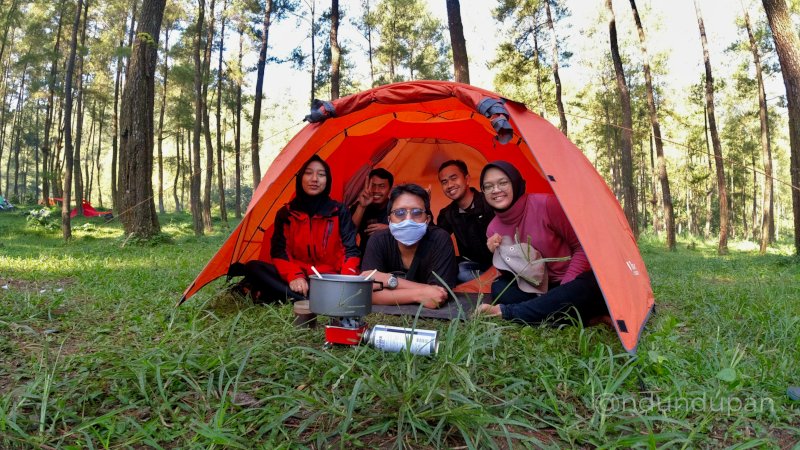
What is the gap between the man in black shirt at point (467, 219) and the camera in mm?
4227

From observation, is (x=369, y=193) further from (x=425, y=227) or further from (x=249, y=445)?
(x=249, y=445)

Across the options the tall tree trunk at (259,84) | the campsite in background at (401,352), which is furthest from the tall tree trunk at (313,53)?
the campsite in background at (401,352)

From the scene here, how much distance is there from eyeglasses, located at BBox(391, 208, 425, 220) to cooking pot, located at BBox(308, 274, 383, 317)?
1237 millimetres

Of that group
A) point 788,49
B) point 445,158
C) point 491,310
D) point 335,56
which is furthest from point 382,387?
point 335,56

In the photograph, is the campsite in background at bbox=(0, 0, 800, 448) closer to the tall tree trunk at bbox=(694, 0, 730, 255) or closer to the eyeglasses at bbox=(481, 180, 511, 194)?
the eyeglasses at bbox=(481, 180, 511, 194)

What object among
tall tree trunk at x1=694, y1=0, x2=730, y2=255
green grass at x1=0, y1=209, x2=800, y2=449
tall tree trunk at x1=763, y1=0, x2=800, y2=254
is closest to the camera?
green grass at x1=0, y1=209, x2=800, y2=449

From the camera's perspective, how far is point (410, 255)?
3.63 metres

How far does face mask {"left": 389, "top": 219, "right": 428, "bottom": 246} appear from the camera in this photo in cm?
343

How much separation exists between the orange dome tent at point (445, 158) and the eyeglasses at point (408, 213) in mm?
730

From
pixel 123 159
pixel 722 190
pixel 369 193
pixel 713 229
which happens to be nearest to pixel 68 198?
pixel 123 159


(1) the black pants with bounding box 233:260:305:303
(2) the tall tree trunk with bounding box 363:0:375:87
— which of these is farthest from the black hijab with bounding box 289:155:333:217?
(2) the tall tree trunk with bounding box 363:0:375:87

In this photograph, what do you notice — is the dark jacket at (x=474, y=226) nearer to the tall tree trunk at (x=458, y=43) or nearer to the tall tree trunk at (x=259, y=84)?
the tall tree trunk at (x=458, y=43)


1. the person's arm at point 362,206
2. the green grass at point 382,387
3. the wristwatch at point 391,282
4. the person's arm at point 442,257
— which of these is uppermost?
the person's arm at point 362,206

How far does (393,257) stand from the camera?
363 cm
